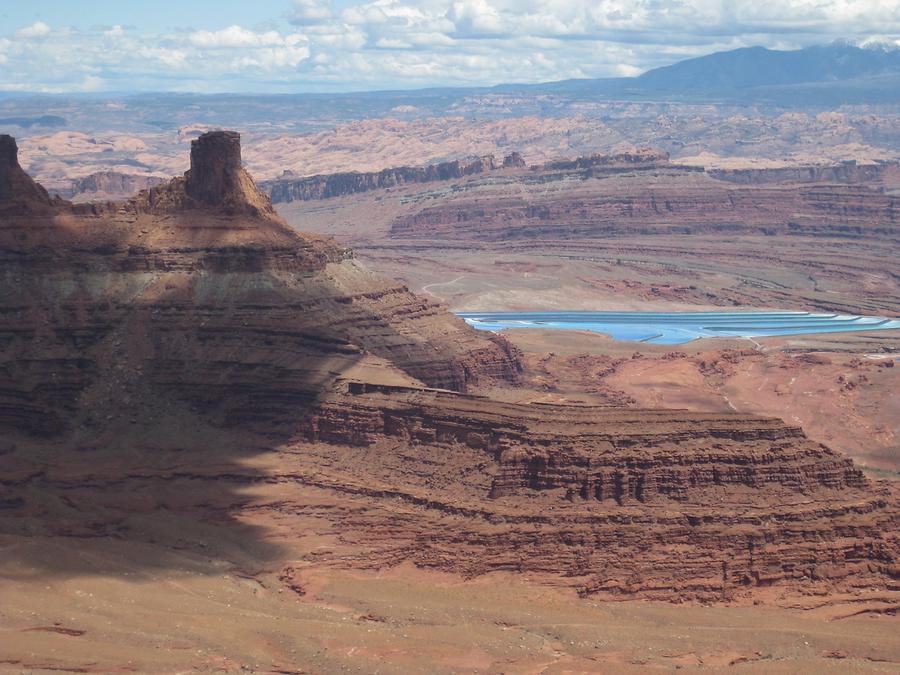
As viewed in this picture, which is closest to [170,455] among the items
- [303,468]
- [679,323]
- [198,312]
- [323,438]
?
[303,468]

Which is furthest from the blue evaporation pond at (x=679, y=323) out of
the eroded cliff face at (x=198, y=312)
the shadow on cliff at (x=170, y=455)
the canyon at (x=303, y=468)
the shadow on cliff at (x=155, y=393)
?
the shadow on cliff at (x=170, y=455)

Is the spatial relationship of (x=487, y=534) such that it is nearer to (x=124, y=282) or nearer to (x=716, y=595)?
(x=716, y=595)

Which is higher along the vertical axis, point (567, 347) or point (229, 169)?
point (229, 169)

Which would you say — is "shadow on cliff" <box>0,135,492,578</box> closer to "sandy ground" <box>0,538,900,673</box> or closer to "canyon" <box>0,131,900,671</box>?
"canyon" <box>0,131,900,671</box>

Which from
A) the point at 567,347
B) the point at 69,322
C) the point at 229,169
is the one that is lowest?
the point at 567,347

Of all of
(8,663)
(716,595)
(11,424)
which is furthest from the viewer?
(11,424)

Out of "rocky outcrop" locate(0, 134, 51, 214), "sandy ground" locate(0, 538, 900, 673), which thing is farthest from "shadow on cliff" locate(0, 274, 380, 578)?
"rocky outcrop" locate(0, 134, 51, 214)

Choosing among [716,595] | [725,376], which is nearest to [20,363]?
[716,595]
